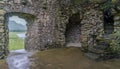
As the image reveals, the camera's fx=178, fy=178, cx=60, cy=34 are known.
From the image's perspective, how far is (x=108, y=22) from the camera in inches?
282

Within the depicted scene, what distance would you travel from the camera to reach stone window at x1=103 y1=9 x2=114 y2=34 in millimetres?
6955

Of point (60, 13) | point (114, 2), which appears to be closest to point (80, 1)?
point (60, 13)

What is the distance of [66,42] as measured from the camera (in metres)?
8.23

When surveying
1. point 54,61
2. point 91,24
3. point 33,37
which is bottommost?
point 54,61

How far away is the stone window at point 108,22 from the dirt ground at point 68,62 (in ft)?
5.12

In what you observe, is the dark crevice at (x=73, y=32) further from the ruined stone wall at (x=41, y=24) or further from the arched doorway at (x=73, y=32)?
the ruined stone wall at (x=41, y=24)

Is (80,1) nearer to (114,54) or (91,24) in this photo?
(91,24)

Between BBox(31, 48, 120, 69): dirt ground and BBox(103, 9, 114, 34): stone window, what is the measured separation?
61.5 inches

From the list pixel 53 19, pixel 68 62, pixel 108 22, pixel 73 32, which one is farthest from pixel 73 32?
pixel 68 62

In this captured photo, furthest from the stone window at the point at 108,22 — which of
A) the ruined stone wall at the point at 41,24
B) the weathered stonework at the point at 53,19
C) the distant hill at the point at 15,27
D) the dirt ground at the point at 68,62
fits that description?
the distant hill at the point at 15,27

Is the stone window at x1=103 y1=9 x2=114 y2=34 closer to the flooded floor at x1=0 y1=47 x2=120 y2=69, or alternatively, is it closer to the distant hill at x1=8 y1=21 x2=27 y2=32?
the flooded floor at x1=0 y1=47 x2=120 y2=69

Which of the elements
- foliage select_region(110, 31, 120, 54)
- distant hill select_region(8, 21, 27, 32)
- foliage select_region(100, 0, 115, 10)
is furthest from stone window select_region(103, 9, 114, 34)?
distant hill select_region(8, 21, 27, 32)

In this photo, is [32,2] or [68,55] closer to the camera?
[68,55]

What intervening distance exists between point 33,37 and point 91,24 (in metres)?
2.35
